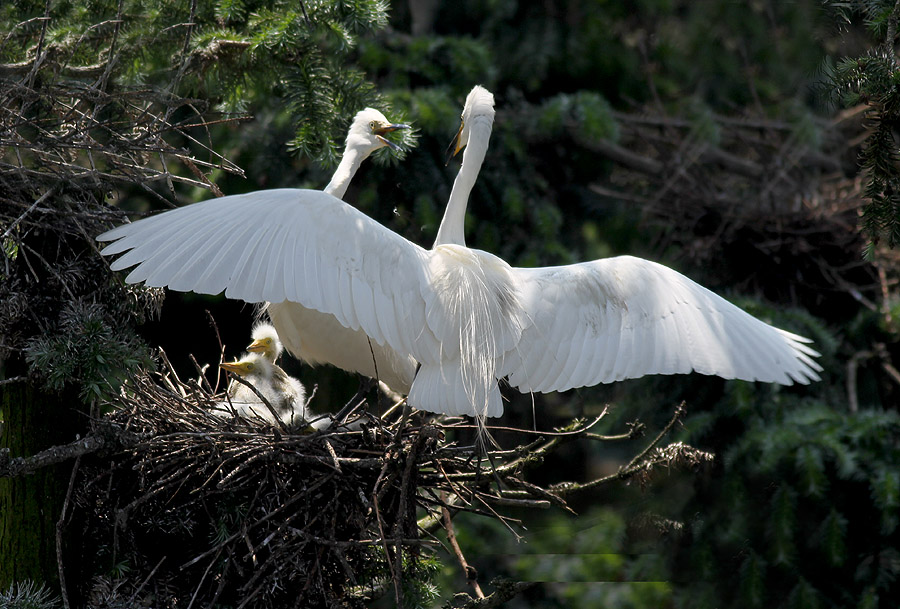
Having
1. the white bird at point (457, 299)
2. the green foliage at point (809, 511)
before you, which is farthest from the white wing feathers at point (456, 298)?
the green foliage at point (809, 511)

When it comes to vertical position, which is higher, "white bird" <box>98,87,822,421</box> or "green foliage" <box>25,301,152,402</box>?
"white bird" <box>98,87,822,421</box>

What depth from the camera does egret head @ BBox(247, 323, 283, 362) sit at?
3.65 metres

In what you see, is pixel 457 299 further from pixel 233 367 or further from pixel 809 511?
pixel 809 511

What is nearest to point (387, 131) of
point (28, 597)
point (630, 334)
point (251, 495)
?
point (630, 334)

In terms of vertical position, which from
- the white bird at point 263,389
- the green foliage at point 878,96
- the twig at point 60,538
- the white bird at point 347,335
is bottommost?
the twig at point 60,538

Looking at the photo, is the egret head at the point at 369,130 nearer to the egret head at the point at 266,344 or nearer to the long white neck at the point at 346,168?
the long white neck at the point at 346,168

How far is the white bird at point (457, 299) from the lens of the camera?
2.57m

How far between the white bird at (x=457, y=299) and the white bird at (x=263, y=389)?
2.18 ft

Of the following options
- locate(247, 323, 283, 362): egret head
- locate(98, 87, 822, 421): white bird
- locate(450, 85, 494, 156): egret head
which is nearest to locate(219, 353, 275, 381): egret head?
locate(247, 323, 283, 362): egret head

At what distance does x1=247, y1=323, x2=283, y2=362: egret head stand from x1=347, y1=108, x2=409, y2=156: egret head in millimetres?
751

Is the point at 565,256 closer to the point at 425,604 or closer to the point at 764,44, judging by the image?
the point at 425,604

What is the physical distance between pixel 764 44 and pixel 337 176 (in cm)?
420

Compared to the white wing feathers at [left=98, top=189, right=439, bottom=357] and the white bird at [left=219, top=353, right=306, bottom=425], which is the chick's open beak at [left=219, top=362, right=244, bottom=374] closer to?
the white bird at [left=219, top=353, right=306, bottom=425]

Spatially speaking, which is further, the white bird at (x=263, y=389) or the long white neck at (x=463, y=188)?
the long white neck at (x=463, y=188)
